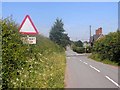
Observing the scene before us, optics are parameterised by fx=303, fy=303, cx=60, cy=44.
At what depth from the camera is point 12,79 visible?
7848 mm

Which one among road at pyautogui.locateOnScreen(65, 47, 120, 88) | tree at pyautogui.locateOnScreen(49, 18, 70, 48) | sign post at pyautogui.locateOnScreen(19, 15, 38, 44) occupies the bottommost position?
road at pyautogui.locateOnScreen(65, 47, 120, 88)

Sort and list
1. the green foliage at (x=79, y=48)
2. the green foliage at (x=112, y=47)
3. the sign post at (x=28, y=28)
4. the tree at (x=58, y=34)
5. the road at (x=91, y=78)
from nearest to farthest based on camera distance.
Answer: the sign post at (x=28, y=28), the road at (x=91, y=78), the green foliage at (x=112, y=47), the tree at (x=58, y=34), the green foliage at (x=79, y=48)

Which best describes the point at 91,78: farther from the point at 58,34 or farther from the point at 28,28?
the point at 58,34

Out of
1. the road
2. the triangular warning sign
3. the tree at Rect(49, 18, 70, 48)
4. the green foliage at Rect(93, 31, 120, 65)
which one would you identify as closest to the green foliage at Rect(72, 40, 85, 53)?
the tree at Rect(49, 18, 70, 48)

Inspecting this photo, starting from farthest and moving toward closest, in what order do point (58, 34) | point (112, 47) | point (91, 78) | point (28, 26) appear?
1. point (58, 34)
2. point (112, 47)
3. point (91, 78)
4. point (28, 26)

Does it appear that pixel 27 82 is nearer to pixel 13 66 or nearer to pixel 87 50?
pixel 13 66

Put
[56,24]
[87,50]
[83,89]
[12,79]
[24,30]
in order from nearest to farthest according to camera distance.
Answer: [12,79] < [24,30] < [83,89] < [87,50] < [56,24]

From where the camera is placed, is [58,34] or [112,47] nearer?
[112,47]

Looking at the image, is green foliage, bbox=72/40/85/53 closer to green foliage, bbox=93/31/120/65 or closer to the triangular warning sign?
green foliage, bbox=93/31/120/65

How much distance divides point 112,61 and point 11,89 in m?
30.6

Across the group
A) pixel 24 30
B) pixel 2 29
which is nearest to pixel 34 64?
pixel 24 30

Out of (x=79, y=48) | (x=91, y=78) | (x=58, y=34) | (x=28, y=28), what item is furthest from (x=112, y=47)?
(x=79, y=48)

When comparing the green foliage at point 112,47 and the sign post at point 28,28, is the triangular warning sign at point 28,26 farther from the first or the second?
the green foliage at point 112,47

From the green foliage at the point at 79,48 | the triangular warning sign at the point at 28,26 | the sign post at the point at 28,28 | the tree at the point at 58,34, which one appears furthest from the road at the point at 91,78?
the green foliage at the point at 79,48
